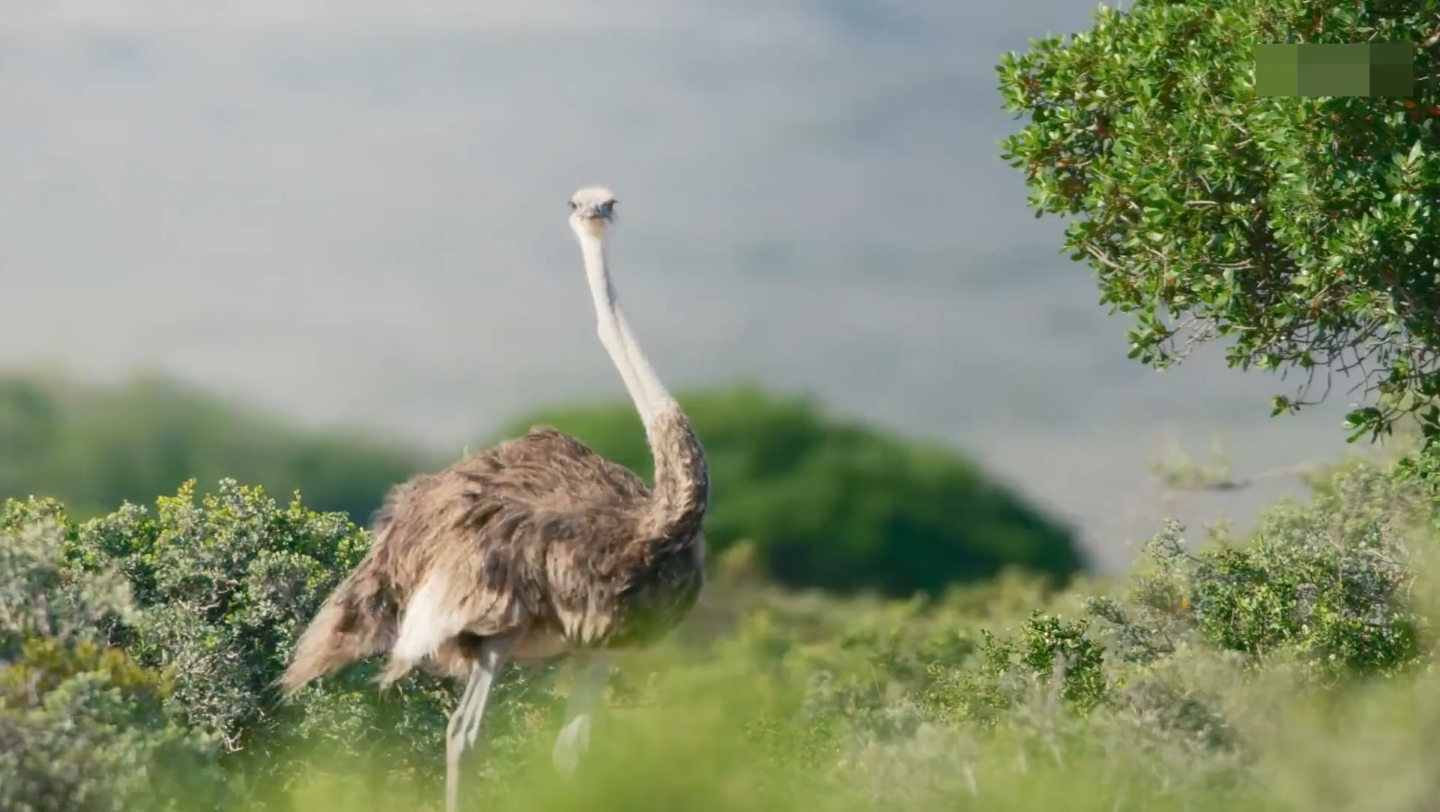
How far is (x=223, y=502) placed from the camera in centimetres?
1050

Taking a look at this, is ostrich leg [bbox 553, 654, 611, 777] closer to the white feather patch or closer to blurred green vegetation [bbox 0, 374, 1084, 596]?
the white feather patch

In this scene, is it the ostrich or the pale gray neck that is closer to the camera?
the ostrich

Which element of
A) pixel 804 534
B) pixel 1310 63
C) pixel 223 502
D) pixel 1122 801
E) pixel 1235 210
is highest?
pixel 1310 63

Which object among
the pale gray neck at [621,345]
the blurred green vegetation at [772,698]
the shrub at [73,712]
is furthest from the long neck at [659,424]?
the shrub at [73,712]

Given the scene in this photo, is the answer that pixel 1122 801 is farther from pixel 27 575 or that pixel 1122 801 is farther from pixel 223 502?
pixel 223 502

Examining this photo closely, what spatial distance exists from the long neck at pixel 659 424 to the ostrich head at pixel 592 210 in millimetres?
65

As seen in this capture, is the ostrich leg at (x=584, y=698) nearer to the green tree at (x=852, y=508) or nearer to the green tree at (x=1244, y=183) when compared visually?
the green tree at (x=1244, y=183)

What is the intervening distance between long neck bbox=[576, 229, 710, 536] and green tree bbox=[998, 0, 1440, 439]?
2.48 m

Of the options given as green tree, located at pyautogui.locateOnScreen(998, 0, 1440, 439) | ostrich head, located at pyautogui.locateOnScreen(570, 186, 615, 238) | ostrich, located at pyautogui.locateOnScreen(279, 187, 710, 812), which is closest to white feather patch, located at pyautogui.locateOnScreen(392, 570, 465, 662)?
ostrich, located at pyautogui.locateOnScreen(279, 187, 710, 812)

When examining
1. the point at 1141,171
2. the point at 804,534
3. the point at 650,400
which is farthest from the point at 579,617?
the point at 804,534

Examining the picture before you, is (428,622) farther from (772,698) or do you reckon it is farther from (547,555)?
(772,698)

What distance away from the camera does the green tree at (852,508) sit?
3134cm

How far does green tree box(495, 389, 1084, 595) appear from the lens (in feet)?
103

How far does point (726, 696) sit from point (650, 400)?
2.14m
